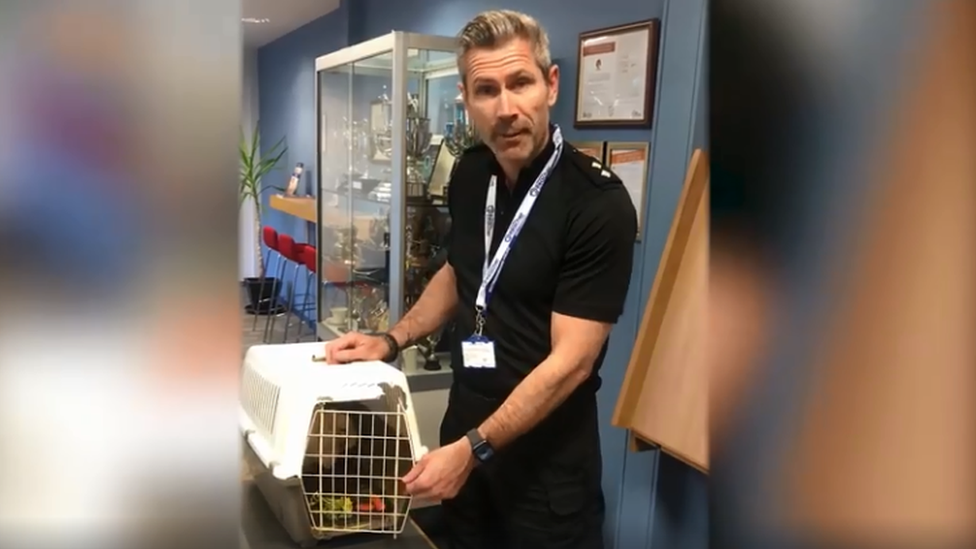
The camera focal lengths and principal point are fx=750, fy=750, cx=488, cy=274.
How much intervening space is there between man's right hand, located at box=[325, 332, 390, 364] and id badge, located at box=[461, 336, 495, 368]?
16 cm

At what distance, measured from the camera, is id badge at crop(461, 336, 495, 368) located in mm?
1386

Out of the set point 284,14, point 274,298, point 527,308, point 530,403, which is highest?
point 284,14

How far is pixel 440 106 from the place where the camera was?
2953 mm

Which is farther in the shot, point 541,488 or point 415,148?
point 415,148

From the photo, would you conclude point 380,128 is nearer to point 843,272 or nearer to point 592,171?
point 592,171

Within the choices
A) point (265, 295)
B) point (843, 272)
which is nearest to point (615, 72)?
point (843, 272)

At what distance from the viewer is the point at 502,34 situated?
1.31 m

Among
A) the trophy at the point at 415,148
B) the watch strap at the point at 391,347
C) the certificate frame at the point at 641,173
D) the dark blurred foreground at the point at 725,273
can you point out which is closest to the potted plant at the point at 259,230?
the trophy at the point at 415,148

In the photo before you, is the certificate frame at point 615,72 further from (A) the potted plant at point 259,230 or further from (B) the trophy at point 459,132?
(A) the potted plant at point 259,230

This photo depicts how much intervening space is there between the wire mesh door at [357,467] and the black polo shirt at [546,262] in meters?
0.25

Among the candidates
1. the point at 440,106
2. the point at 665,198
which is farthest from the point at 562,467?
the point at 440,106

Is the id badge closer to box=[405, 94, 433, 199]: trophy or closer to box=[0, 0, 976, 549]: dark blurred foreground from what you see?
box=[0, 0, 976, 549]: dark blurred foreground

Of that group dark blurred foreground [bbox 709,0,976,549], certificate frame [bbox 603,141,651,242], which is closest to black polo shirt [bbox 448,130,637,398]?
certificate frame [bbox 603,141,651,242]

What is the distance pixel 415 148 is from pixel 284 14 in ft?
8.98
